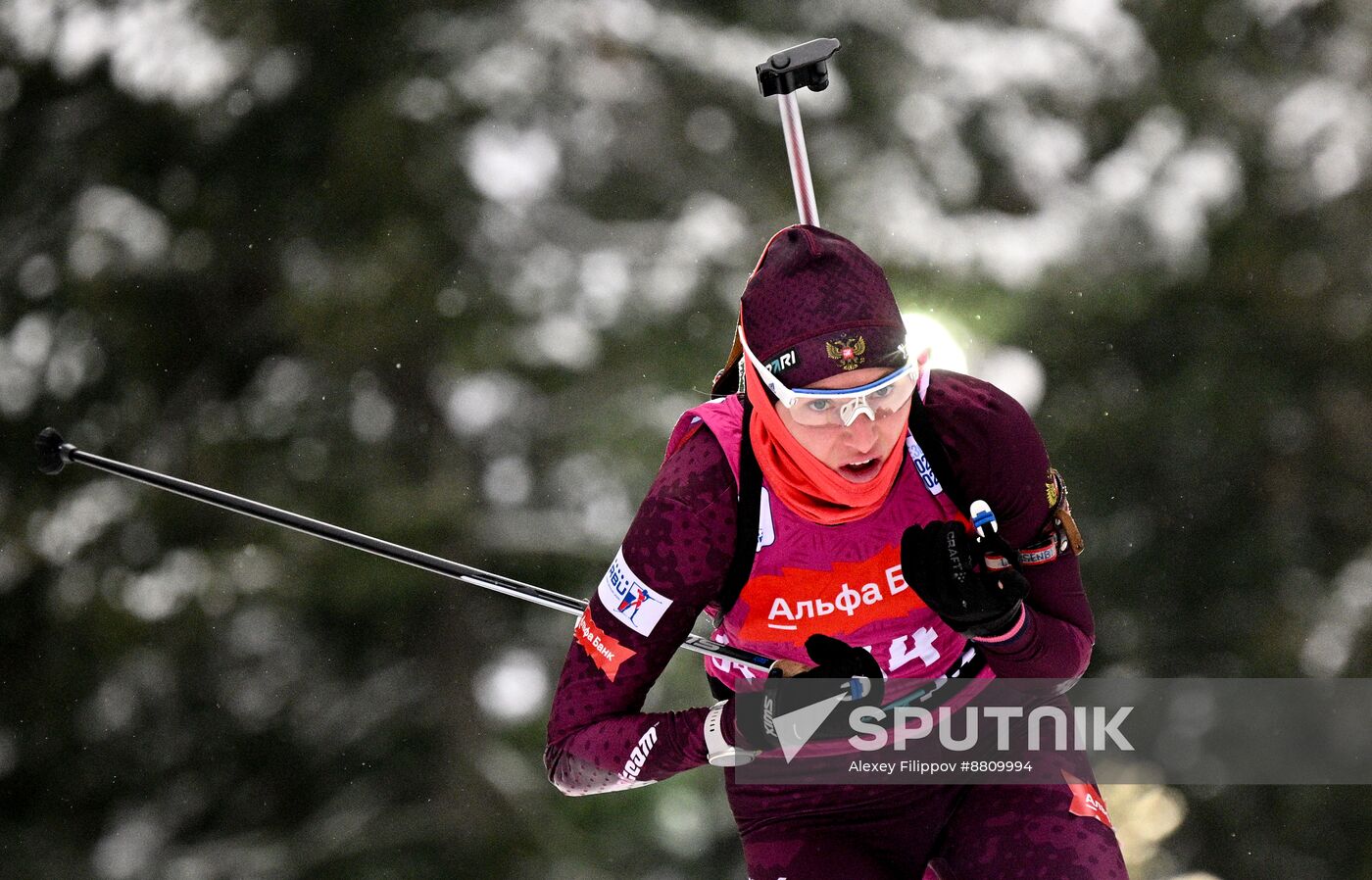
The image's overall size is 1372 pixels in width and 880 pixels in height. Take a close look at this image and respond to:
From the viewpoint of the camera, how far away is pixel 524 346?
669 centimetres

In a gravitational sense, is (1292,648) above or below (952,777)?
below

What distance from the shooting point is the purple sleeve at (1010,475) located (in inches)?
86.4

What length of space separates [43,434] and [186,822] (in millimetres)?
4296

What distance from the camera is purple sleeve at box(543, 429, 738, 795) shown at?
211 centimetres

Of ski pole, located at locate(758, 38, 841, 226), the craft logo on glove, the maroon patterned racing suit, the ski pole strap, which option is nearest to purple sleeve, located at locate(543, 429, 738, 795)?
the maroon patterned racing suit

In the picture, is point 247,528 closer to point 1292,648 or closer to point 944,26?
point 944,26

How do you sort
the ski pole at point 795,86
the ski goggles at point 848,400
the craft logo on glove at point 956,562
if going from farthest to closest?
the ski pole at point 795,86 → the ski goggles at point 848,400 → the craft logo on glove at point 956,562

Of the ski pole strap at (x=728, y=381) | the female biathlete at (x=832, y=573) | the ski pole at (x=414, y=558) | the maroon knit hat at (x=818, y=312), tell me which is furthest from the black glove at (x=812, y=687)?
the ski pole strap at (x=728, y=381)

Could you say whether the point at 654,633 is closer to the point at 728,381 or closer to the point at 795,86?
the point at 728,381

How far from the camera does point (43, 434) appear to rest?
3.18m

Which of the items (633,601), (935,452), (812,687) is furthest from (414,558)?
(935,452)

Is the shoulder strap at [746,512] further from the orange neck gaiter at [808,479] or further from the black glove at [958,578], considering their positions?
the black glove at [958,578]

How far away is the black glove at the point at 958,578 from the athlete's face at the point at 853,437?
13 cm

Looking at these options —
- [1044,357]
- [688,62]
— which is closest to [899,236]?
[1044,357]
